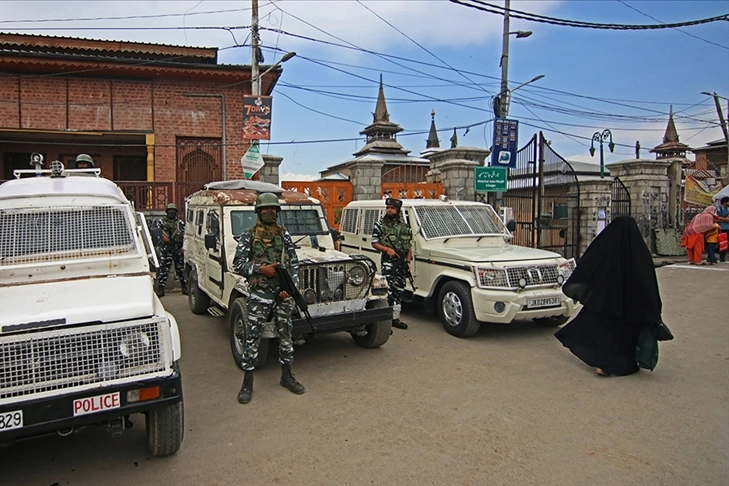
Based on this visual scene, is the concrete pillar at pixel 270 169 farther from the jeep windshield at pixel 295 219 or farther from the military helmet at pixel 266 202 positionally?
the military helmet at pixel 266 202

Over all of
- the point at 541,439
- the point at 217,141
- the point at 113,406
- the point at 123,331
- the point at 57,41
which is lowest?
the point at 541,439

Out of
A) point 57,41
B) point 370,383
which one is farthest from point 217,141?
point 370,383

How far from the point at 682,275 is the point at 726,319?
16.0 ft

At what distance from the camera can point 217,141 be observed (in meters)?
15.8

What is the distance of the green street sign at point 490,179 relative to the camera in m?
11.7

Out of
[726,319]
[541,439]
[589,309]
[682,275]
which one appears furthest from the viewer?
[682,275]

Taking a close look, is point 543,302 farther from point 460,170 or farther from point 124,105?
point 124,105

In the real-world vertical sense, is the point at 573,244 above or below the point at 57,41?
below

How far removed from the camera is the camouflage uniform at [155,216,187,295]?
9.46 meters

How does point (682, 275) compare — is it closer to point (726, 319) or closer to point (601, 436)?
point (726, 319)

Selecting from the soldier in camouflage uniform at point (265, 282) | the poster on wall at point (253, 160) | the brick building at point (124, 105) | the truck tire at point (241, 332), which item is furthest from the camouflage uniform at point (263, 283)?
the brick building at point (124, 105)

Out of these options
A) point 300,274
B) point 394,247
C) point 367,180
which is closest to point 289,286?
point 300,274

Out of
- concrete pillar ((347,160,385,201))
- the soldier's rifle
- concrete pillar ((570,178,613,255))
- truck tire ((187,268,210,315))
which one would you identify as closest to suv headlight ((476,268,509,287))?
the soldier's rifle

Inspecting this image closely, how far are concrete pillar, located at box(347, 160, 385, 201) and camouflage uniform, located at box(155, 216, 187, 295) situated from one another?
490 centimetres
